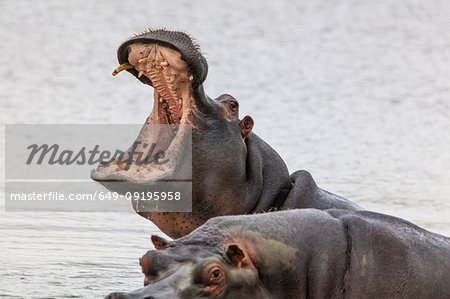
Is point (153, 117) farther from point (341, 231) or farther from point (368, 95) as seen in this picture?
point (368, 95)

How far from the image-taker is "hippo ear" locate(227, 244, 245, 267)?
4.41m

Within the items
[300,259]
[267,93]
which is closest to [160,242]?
[300,259]

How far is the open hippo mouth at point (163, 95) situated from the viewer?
242 inches

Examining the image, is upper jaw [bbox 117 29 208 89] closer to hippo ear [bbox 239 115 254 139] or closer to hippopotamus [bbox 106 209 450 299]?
hippo ear [bbox 239 115 254 139]

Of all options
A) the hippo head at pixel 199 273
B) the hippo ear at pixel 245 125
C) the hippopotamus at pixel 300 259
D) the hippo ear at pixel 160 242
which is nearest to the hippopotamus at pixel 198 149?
the hippo ear at pixel 245 125

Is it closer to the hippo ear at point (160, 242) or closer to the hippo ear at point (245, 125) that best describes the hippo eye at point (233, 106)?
the hippo ear at point (245, 125)

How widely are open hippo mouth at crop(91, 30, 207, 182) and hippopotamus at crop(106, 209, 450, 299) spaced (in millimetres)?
1264

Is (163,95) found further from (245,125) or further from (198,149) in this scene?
(245,125)

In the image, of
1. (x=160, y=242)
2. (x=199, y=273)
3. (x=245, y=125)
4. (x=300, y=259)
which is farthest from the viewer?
(x=245, y=125)

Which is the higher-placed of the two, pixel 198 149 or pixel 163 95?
pixel 163 95

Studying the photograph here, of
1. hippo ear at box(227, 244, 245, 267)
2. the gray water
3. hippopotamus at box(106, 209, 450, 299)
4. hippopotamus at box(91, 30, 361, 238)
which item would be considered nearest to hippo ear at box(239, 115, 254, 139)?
hippopotamus at box(91, 30, 361, 238)

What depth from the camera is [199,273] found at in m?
4.34

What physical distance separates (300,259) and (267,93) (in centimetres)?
1055

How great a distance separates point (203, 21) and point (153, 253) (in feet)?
55.4
